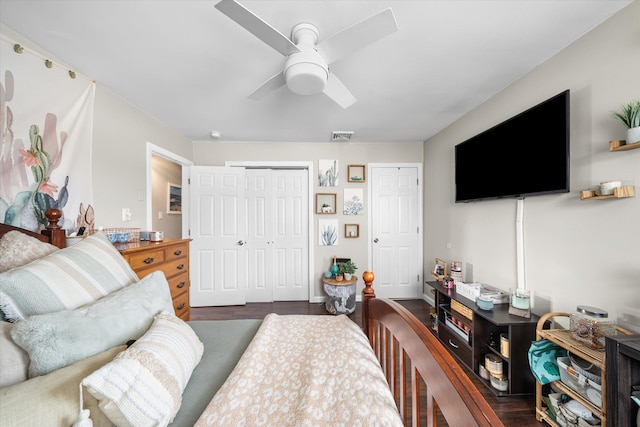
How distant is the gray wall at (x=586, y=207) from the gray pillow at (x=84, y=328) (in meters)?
2.51

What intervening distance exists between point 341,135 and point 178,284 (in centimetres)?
266

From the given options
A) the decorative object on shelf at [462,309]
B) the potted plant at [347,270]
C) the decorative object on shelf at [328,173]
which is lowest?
the decorative object on shelf at [462,309]

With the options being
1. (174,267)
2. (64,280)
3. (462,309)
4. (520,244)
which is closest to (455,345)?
(462,309)

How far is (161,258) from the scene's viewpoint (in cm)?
192

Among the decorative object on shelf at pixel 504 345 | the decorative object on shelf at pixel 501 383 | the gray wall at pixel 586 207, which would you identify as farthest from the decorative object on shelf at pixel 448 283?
the decorative object on shelf at pixel 501 383

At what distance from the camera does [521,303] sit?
1842 mm

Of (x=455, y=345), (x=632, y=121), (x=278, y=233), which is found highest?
(x=632, y=121)

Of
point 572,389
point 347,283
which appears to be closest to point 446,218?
point 347,283

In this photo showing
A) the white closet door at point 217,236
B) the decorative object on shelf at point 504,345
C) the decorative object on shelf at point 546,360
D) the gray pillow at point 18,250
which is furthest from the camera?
the white closet door at point 217,236

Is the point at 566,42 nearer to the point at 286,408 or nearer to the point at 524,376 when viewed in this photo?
the point at 524,376

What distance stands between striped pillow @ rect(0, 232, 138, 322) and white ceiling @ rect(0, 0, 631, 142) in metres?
1.32

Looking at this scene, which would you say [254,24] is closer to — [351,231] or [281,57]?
[281,57]

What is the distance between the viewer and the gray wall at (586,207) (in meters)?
1.33

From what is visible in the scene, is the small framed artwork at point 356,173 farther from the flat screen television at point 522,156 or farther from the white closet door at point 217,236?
the white closet door at point 217,236
